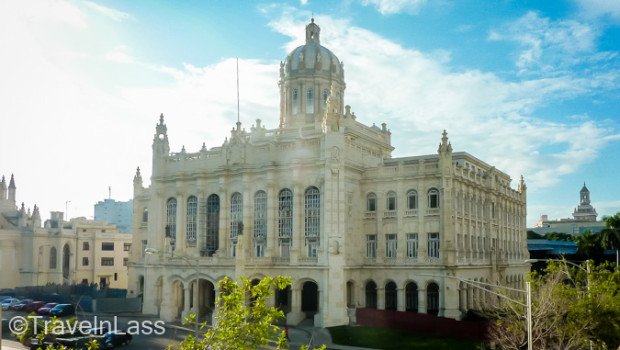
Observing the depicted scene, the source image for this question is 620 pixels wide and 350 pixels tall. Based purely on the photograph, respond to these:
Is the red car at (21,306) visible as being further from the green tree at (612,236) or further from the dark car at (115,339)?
the green tree at (612,236)

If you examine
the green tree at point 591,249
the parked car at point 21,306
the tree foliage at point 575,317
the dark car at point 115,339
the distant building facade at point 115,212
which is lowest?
the dark car at point 115,339

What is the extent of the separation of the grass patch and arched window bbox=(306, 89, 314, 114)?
85.8 ft

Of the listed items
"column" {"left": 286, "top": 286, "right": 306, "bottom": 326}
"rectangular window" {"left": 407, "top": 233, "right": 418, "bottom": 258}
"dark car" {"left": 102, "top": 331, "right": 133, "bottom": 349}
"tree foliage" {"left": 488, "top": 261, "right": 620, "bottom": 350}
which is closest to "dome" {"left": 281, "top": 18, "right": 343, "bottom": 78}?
"rectangular window" {"left": 407, "top": 233, "right": 418, "bottom": 258}

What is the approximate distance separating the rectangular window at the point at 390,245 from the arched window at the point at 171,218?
22.8 metres

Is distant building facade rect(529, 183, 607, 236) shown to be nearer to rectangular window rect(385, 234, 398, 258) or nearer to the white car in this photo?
rectangular window rect(385, 234, 398, 258)

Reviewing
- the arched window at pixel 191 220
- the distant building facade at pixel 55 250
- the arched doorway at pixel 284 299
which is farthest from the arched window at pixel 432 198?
the distant building facade at pixel 55 250

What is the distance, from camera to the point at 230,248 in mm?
62500

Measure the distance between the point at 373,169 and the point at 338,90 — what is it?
558 inches

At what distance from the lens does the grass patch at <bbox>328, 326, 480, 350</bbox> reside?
46.4 metres

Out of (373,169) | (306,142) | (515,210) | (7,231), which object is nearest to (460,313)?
(373,169)

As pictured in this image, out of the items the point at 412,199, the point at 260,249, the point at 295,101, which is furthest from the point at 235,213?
the point at 412,199

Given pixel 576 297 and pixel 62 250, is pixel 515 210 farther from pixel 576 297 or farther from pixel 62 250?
pixel 62 250

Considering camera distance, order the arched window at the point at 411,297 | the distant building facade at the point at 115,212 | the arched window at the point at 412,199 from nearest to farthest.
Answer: the arched window at the point at 411,297, the arched window at the point at 412,199, the distant building facade at the point at 115,212

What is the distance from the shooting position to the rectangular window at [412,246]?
58.1 m
